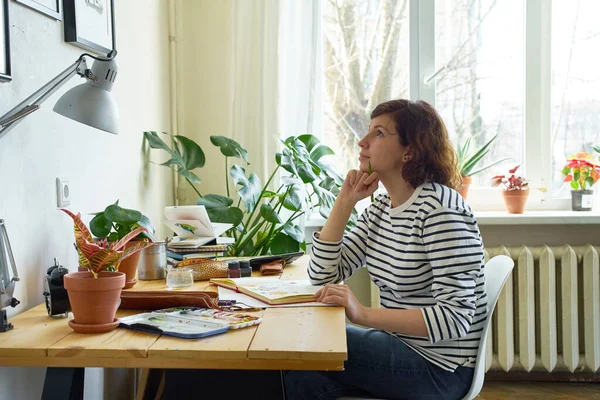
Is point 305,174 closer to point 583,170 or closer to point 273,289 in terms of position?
point 273,289

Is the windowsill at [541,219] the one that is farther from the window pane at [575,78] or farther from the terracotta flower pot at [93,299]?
the terracotta flower pot at [93,299]

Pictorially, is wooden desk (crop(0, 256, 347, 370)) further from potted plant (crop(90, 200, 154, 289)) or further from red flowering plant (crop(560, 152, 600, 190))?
red flowering plant (crop(560, 152, 600, 190))

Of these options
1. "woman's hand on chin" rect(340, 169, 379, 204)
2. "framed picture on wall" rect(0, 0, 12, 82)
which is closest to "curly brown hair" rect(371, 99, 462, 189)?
"woman's hand on chin" rect(340, 169, 379, 204)

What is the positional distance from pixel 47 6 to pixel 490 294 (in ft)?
4.35

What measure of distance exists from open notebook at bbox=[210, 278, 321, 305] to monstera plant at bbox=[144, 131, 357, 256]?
0.61 meters

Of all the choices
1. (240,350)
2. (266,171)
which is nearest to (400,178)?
(240,350)

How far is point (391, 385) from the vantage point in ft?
5.19

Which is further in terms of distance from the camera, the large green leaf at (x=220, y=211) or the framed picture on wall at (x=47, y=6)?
the large green leaf at (x=220, y=211)

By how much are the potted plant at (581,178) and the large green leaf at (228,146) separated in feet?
4.87

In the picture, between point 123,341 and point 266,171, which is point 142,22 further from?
point 123,341

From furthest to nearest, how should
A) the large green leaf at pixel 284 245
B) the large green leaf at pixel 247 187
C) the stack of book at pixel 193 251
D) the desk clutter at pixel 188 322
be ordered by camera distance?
→ the large green leaf at pixel 284 245
the large green leaf at pixel 247 187
the stack of book at pixel 193 251
the desk clutter at pixel 188 322

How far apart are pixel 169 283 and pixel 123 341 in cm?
55

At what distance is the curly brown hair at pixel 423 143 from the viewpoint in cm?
176

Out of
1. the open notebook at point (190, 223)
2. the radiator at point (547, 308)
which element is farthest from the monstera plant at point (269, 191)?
the radiator at point (547, 308)
